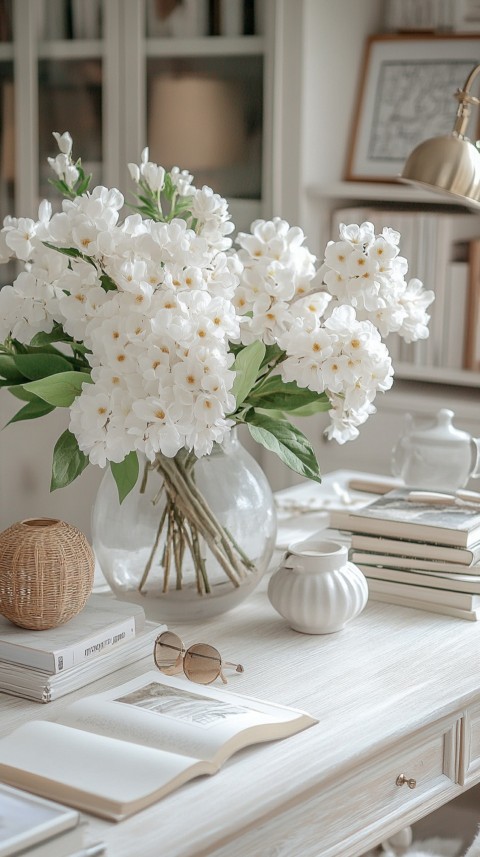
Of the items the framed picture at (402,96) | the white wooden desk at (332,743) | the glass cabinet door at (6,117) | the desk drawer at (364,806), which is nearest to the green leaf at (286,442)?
the white wooden desk at (332,743)

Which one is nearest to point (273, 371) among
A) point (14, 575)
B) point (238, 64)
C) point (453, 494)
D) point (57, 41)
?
point (14, 575)

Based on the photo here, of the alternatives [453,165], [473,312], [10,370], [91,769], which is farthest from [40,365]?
[473,312]

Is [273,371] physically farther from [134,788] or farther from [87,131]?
[87,131]

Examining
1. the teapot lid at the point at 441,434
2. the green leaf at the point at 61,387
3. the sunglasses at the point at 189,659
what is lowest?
the sunglasses at the point at 189,659

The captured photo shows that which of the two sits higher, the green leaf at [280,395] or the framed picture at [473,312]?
the green leaf at [280,395]

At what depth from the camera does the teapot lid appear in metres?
1.97

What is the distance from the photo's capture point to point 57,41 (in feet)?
10.5

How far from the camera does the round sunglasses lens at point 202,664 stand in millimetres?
1310

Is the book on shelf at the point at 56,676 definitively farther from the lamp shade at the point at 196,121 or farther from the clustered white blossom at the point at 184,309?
the lamp shade at the point at 196,121

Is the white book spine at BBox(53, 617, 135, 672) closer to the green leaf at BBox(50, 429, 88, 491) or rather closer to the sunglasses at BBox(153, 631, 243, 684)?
the sunglasses at BBox(153, 631, 243, 684)

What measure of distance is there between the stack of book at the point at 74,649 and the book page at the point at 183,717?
66 mm

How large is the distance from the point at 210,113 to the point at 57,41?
0.50 meters

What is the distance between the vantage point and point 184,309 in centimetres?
125

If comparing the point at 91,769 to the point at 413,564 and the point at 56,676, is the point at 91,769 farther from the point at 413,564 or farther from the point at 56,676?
the point at 413,564
